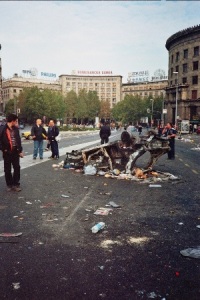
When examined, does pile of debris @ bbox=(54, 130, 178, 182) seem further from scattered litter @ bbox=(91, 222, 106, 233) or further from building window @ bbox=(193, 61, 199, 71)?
building window @ bbox=(193, 61, 199, 71)

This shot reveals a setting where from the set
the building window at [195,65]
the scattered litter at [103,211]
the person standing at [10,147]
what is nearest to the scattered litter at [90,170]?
the person standing at [10,147]

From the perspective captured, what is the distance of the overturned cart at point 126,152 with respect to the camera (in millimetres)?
10594

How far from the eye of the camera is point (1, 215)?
587 cm

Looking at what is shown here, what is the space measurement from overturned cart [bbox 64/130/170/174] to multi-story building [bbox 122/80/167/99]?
4805 inches

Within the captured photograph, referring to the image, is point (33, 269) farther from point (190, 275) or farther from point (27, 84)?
point (27, 84)

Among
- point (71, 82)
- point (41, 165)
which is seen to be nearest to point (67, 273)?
point (41, 165)

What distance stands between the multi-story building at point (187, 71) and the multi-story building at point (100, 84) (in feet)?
280

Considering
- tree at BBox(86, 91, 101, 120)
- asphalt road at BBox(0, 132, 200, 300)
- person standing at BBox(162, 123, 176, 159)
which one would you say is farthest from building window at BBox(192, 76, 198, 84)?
asphalt road at BBox(0, 132, 200, 300)

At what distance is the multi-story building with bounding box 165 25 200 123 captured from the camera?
60938 millimetres

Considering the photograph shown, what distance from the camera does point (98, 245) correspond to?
4496 millimetres

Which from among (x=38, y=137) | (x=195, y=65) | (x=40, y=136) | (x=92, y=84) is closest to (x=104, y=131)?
(x=40, y=136)

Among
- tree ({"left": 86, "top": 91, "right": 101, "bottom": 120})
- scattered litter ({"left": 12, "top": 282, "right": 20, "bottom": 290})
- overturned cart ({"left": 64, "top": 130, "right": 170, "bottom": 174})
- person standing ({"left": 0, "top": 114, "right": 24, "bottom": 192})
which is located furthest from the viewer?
tree ({"left": 86, "top": 91, "right": 101, "bottom": 120})

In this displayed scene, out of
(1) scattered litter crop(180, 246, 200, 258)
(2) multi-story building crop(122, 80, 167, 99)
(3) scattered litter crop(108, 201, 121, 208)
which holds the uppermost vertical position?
(2) multi-story building crop(122, 80, 167, 99)

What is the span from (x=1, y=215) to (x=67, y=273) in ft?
8.93
